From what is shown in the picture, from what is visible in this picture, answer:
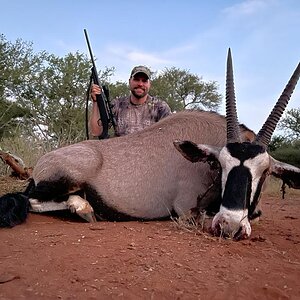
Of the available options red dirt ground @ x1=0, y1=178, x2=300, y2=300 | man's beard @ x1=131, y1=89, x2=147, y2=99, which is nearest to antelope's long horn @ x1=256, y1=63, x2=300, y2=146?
red dirt ground @ x1=0, y1=178, x2=300, y2=300

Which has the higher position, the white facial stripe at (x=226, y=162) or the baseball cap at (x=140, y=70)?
the baseball cap at (x=140, y=70)

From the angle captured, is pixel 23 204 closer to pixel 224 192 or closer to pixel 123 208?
pixel 123 208

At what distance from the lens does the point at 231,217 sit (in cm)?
361

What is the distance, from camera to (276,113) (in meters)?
4.35

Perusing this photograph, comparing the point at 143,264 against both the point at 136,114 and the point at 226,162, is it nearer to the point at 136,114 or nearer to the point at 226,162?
the point at 226,162

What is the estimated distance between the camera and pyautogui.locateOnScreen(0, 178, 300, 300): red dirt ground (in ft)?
8.39

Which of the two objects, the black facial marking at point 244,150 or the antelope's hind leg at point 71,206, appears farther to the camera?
the antelope's hind leg at point 71,206

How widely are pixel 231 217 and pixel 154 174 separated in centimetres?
132

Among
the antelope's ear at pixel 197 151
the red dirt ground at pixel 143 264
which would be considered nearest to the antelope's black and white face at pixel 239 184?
the red dirt ground at pixel 143 264

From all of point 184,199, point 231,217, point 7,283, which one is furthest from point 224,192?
point 7,283

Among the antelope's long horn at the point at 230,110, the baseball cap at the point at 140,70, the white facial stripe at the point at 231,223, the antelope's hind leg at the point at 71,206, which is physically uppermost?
the baseball cap at the point at 140,70

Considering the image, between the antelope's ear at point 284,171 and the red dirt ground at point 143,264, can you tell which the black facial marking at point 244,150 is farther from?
the red dirt ground at point 143,264

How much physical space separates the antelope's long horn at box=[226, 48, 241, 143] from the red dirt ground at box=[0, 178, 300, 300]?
34.6 inches

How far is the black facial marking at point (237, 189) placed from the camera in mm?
3650
